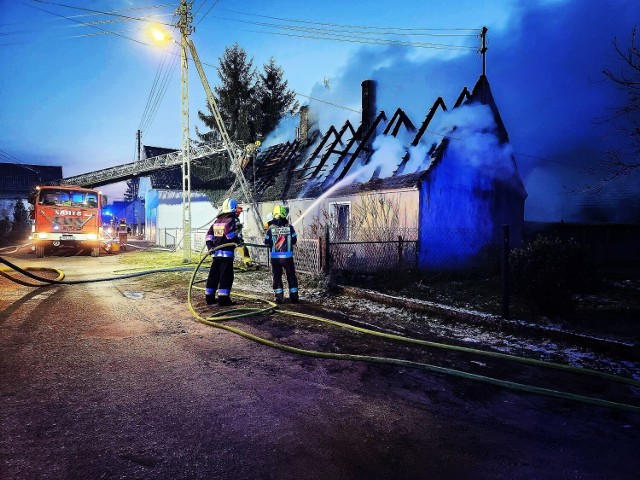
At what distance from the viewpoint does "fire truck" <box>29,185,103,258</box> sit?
53.1 ft

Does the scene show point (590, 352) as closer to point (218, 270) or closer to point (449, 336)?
point (449, 336)

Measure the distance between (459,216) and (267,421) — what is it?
11436 mm

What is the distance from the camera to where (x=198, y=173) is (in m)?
30.9

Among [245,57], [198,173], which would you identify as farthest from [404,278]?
[245,57]

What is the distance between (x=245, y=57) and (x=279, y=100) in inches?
181

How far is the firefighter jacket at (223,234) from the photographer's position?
691 cm

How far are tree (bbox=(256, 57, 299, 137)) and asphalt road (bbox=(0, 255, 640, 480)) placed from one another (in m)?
30.4

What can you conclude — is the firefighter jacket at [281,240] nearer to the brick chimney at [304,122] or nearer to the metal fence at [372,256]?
the metal fence at [372,256]

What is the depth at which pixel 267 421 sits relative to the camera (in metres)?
2.83

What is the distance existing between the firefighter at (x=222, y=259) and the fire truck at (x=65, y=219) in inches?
511

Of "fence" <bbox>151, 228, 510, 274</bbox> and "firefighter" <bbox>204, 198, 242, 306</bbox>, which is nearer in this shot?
"firefighter" <bbox>204, 198, 242, 306</bbox>

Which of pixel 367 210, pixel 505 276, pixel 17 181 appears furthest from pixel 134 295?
pixel 17 181

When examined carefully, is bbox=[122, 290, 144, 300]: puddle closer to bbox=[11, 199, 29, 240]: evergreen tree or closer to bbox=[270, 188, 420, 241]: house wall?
bbox=[270, 188, 420, 241]: house wall

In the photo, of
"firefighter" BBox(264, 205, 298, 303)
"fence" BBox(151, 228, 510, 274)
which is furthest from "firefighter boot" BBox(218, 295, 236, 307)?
"fence" BBox(151, 228, 510, 274)
